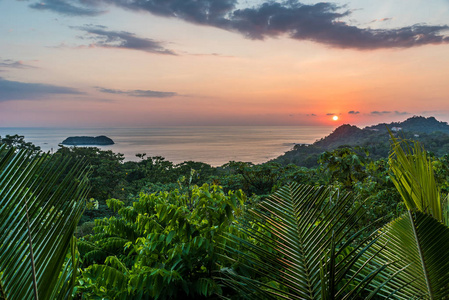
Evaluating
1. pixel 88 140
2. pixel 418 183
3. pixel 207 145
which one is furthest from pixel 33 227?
pixel 88 140

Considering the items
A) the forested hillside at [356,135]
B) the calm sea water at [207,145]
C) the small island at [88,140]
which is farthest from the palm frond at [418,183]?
the small island at [88,140]

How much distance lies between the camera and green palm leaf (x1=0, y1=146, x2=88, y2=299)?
1000 mm

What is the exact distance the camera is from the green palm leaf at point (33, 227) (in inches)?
39.4

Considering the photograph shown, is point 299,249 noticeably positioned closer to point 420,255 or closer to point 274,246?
point 274,246

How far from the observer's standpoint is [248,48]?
33.8 feet

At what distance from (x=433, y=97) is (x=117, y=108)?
19.9 m

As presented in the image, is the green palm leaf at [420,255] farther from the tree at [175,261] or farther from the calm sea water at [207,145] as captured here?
the calm sea water at [207,145]

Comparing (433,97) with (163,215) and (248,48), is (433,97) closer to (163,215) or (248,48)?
(248,48)

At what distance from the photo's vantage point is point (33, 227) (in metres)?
1.06

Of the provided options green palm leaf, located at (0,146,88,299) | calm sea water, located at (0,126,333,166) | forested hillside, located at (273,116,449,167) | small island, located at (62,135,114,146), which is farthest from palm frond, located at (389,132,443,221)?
small island, located at (62,135,114,146)

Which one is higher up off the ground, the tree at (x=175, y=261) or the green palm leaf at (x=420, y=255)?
the green palm leaf at (x=420, y=255)

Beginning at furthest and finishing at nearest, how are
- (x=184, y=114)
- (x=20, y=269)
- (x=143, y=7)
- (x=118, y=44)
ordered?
(x=184, y=114) → (x=118, y=44) → (x=143, y=7) → (x=20, y=269)

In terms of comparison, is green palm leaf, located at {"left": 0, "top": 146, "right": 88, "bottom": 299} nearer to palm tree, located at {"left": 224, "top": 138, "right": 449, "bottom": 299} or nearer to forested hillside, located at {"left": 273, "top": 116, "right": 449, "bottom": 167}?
palm tree, located at {"left": 224, "top": 138, "right": 449, "bottom": 299}

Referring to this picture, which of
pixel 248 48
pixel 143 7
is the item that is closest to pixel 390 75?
pixel 248 48
